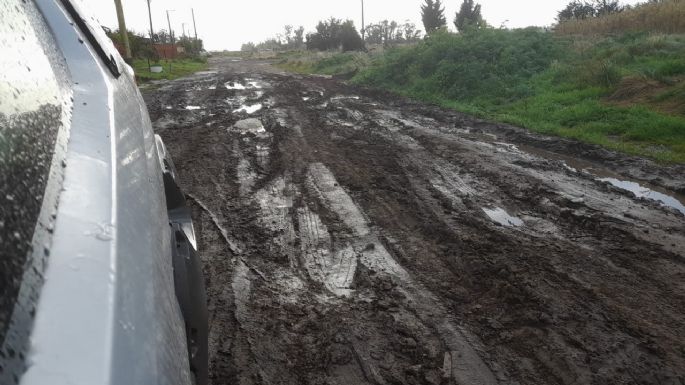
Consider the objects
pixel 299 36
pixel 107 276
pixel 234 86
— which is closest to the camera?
pixel 107 276

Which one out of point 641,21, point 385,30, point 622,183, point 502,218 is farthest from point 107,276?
point 385,30

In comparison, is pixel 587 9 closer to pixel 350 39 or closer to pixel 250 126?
pixel 350 39

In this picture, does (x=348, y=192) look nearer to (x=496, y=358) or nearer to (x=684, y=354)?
(x=496, y=358)

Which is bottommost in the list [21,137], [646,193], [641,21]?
[646,193]

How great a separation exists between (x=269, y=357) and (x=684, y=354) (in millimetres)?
2248

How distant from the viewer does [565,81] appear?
12062 mm

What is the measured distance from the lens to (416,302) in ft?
9.91

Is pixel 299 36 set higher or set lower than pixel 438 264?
higher

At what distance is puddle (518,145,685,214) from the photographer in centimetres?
507

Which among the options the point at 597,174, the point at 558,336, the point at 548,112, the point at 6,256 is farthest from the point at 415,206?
the point at 548,112

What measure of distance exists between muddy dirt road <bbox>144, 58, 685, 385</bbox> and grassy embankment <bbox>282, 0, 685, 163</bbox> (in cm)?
165

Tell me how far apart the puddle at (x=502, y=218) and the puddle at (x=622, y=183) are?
1.81 meters

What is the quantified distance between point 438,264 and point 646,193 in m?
3.34

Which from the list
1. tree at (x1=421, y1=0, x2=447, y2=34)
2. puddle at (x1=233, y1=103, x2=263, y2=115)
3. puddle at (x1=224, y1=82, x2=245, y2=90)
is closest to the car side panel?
puddle at (x1=233, y1=103, x2=263, y2=115)
